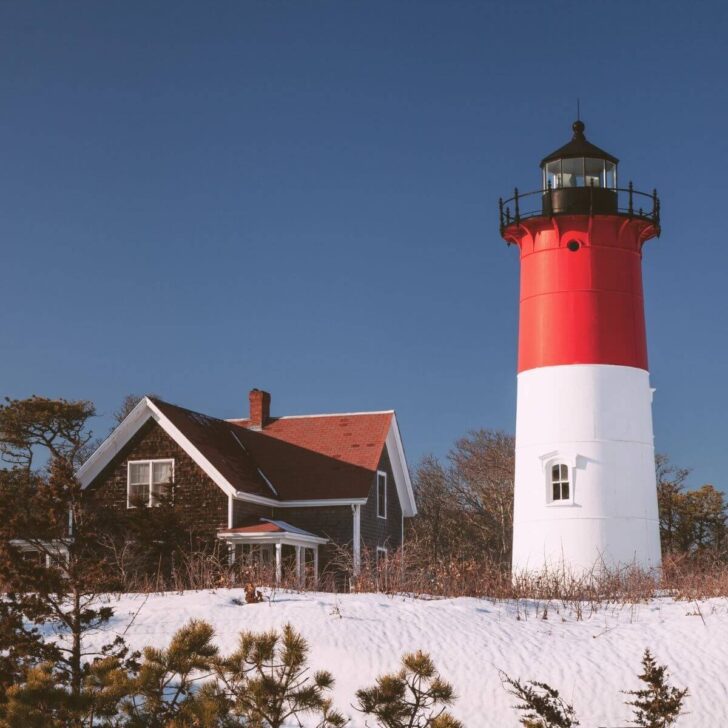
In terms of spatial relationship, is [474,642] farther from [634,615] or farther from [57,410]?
[57,410]

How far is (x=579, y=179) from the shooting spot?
91.0 feet

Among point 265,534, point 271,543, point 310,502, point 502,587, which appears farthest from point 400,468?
point 502,587

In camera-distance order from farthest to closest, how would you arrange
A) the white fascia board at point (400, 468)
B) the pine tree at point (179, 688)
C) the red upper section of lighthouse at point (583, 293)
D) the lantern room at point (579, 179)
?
the white fascia board at point (400, 468), the lantern room at point (579, 179), the red upper section of lighthouse at point (583, 293), the pine tree at point (179, 688)

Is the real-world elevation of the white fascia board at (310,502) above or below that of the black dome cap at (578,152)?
below

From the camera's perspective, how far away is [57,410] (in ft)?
120

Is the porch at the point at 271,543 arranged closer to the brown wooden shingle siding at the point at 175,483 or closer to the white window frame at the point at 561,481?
the brown wooden shingle siding at the point at 175,483

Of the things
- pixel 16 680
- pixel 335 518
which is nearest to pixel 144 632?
pixel 16 680

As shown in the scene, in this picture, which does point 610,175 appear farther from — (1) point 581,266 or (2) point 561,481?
(2) point 561,481

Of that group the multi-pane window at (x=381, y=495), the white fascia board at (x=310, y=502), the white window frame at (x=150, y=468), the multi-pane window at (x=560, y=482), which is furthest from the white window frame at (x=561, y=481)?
the white window frame at (x=150, y=468)

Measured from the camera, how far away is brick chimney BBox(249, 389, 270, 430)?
110 ft

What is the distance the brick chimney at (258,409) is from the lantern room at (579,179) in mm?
10308

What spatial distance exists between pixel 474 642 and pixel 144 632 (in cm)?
397

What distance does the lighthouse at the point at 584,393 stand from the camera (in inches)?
1008

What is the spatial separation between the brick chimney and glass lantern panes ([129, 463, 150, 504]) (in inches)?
202
